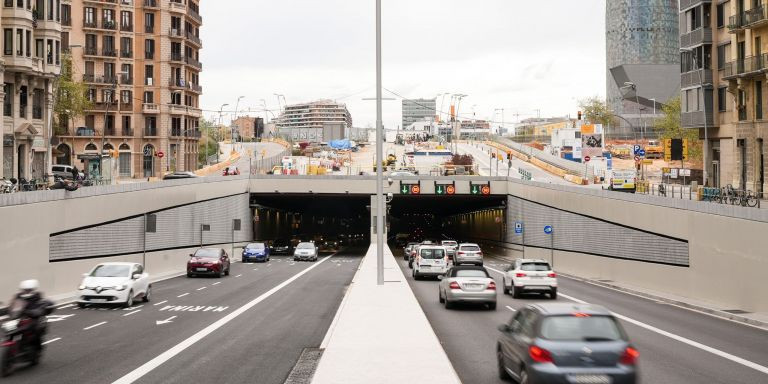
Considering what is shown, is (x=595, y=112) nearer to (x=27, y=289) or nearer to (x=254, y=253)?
(x=254, y=253)

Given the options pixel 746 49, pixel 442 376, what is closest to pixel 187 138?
pixel 746 49

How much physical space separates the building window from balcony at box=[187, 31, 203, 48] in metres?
70.4

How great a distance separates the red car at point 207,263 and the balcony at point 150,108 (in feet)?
198

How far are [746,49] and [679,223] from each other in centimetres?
2499

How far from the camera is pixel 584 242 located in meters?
47.2

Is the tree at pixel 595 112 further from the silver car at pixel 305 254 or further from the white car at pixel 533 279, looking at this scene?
the white car at pixel 533 279

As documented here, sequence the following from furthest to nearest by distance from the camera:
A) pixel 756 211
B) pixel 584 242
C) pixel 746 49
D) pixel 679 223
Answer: pixel 746 49 < pixel 584 242 < pixel 679 223 < pixel 756 211

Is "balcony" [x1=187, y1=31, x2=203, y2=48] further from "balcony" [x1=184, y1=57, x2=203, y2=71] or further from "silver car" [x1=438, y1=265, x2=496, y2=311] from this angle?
"silver car" [x1=438, y1=265, x2=496, y2=311]

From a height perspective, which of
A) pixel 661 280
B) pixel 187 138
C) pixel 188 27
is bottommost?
pixel 661 280

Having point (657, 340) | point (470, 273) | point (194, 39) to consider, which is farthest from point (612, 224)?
point (194, 39)

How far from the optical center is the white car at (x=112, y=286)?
27094 millimetres

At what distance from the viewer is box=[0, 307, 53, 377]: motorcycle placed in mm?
14711

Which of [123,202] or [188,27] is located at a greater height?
[188,27]

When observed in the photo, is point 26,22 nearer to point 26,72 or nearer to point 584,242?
point 26,72
